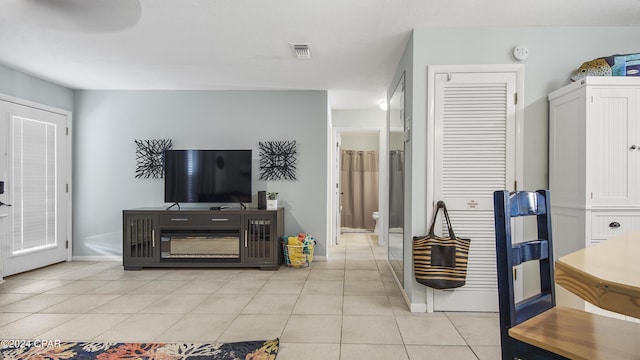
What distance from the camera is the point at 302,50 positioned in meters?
3.30

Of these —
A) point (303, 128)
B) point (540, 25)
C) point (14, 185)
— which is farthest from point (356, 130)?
point (14, 185)

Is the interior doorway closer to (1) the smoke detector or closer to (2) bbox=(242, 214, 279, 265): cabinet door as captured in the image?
(2) bbox=(242, 214, 279, 265): cabinet door

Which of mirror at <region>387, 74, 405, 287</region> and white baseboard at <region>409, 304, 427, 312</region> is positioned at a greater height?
mirror at <region>387, 74, 405, 287</region>

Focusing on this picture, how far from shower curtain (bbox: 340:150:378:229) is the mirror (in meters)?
3.35

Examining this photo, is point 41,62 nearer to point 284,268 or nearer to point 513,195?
point 284,268

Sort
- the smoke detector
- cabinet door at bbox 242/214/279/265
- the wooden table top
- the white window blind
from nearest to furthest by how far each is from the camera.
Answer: the wooden table top, the smoke detector, the white window blind, cabinet door at bbox 242/214/279/265

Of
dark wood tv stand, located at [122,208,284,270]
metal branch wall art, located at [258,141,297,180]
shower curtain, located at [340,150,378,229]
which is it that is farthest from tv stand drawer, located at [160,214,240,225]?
shower curtain, located at [340,150,378,229]

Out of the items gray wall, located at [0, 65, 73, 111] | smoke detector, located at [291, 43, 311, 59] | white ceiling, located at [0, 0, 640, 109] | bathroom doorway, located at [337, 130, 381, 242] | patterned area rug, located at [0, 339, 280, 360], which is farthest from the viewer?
bathroom doorway, located at [337, 130, 381, 242]

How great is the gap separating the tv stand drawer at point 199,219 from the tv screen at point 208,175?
0.99 feet

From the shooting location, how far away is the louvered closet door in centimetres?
280

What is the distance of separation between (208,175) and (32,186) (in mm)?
2106

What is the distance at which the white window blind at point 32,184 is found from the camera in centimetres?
401

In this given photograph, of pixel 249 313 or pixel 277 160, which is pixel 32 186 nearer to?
pixel 277 160

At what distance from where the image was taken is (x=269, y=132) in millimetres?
4719
